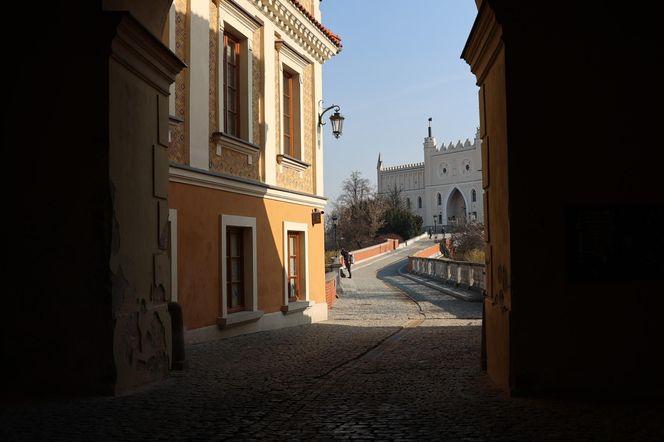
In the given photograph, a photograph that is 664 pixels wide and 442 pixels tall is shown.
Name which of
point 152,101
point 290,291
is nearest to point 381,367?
point 152,101

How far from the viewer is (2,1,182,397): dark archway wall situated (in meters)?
5.92

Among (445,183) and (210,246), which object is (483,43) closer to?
(210,246)

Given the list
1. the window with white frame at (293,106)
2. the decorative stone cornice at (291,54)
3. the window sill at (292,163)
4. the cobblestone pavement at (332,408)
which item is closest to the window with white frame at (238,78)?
the decorative stone cornice at (291,54)

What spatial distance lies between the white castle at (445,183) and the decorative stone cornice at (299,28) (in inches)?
3495

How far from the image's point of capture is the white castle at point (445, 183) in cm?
10600

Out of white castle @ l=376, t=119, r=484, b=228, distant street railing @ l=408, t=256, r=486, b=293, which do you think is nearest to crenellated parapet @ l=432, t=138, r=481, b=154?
white castle @ l=376, t=119, r=484, b=228

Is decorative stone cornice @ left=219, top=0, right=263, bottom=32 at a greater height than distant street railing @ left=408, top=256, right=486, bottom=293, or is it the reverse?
decorative stone cornice @ left=219, top=0, right=263, bottom=32

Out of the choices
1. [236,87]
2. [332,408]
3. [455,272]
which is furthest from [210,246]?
[455,272]

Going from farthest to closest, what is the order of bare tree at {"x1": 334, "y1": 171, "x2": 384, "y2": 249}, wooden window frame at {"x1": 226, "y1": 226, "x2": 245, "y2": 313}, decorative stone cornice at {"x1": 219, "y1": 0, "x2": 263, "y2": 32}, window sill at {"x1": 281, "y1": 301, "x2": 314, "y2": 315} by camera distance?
bare tree at {"x1": 334, "y1": 171, "x2": 384, "y2": 249}
window sill at {"x1": 281, "y1": 301, "x2": 314, "y2": 315}
wooden window frame at {"x1": 226, "y1": 226, "x2": 245, "y2": 313}
decorative stone cornice at {"x1": 219, "y1": 0, "x2": 263, "y2": 32}

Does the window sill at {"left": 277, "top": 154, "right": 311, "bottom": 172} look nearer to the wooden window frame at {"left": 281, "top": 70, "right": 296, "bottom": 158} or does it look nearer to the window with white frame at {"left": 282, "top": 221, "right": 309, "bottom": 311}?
the wooden window frame at {"left": 281, "top": 70, "right": 296, "bottom": 158}

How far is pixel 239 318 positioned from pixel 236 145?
9.83 feet

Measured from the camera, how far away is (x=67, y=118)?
6078 millimetres

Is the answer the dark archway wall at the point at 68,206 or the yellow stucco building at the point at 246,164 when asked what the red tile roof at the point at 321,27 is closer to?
the yellow stucco building at the point at 246,164

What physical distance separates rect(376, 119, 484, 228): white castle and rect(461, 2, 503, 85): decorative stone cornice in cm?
9707
